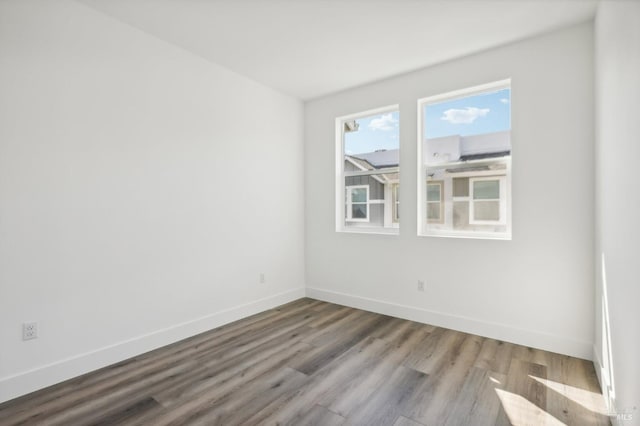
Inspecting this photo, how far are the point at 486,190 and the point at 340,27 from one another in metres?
→ 2.05

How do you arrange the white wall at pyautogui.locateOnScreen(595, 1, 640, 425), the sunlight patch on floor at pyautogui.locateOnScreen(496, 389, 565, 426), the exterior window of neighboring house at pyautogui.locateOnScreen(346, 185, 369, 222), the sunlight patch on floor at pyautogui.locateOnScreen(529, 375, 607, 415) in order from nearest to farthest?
1. the white wall at pyautogui.locateOnScreen(595, 1, 640, 425)
2. the sunlight patch on floor at pyautogui.locateOnScreen(496, 389, 565, 426)
3. the sunlight patch on floor at pyautogui.locateOnScreen(529, 375, 607, 415)
4. the exterior window of neighboring house at pyautogui.locateOnScreen(346, 185, 369, 222)

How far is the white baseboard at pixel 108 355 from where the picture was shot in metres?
2.06

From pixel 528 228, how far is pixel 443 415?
5.91 ft

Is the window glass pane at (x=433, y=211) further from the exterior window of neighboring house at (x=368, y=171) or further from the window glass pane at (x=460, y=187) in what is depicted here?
the exterior window of neighboring house at (x=368, y=171)

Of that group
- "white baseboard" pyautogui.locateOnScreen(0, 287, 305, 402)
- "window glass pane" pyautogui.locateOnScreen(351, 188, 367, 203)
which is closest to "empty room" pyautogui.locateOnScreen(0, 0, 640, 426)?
"white baseboard" pyautogui.locateOnScreen(0, 287, 305, 402)

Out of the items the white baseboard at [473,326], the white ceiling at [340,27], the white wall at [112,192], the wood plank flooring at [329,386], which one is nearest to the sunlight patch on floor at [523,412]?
the wood plank flooring at [329,386]

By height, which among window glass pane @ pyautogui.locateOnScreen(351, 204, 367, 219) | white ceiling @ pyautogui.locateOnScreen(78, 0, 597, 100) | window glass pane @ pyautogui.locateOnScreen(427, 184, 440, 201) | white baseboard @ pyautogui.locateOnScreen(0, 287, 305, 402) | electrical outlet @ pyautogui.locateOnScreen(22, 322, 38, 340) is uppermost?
white ceiling @ pyautogui.locateOnScreen(78, 0, 597, 100)

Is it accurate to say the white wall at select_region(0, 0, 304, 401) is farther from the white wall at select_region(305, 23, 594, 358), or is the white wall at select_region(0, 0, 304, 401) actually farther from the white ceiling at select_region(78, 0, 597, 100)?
the white wall at select_region(305, 23, 594, 358)

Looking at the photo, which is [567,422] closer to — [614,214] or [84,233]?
[614,214]

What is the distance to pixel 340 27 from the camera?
2.60m

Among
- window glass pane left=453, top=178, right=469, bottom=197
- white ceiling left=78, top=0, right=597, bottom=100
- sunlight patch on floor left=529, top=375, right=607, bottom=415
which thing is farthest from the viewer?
window glass pane left=453, top=178, right=469, bottom=197

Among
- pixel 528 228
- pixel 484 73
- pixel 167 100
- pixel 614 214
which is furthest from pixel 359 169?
pixel 614 214

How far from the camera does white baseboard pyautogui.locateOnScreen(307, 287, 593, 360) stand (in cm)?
260

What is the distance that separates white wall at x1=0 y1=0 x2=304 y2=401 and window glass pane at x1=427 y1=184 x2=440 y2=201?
199 centimetres
